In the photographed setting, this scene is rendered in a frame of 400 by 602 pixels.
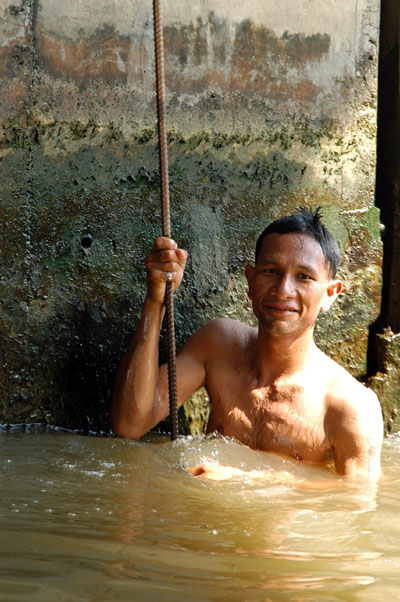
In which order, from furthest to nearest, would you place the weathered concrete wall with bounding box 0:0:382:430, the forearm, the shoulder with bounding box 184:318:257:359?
the weathered concrete wall with bounding box 0:0:382:430 < the shoulder with bounding box 184:318:257:359 < the forearm

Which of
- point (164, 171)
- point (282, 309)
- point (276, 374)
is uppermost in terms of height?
point (164, 171)

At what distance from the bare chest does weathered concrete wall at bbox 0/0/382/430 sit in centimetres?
71

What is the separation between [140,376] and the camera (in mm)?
3604

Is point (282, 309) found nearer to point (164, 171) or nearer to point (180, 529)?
point (164, 171)

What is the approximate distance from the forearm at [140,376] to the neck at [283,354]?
0.53 meters

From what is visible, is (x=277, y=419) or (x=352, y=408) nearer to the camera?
(x=352, y=408)

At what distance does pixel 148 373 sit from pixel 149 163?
1.26 metres

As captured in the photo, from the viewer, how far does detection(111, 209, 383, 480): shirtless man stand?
11.3ft

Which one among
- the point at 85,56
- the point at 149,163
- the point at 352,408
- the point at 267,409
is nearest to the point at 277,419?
the point at 267,409

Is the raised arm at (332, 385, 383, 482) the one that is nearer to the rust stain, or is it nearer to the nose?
the nose

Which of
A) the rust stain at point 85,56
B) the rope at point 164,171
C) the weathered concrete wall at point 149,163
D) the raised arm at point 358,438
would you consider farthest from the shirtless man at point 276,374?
the rust stain at point 85,56

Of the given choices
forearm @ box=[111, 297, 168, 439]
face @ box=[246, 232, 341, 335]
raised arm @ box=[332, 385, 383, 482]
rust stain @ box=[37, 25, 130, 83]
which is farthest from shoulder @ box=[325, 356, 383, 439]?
rust stain @ box=[37, 25, 130, 83]

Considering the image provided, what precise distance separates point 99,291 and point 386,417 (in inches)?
71.8

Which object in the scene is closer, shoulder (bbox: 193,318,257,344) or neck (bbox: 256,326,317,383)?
neck (bbox: 256,326,317,383)
